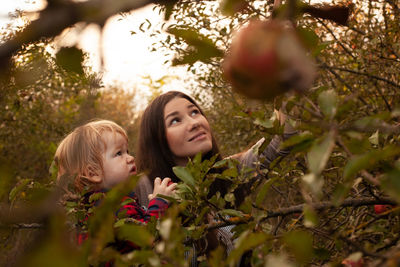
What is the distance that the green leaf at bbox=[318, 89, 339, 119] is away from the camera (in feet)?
2.08

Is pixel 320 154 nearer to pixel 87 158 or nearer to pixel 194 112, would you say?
pixel 87 158

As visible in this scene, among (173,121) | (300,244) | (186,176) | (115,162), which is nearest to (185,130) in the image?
(173,121)

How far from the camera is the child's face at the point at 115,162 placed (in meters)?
1.96

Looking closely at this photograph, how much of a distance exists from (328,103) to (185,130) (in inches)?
61.7

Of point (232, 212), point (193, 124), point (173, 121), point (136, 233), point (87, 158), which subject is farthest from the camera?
point (173, 121)

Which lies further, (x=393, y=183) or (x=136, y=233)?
(x=136, y=233)

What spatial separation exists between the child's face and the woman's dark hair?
0.91ft

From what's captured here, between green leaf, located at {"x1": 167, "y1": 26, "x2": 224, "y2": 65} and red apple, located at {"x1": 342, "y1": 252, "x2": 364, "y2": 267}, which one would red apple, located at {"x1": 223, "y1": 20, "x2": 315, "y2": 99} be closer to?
green leaf, located at {"x1": 167, "y1": 26, "x2": 224, "y2": 65}

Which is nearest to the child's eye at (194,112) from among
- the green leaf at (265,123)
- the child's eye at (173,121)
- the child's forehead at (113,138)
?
the child's eye at (173,121)

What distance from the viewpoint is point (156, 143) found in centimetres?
244

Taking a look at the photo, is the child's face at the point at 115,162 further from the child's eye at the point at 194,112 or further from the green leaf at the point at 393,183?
the green leaf at the point at 393,183

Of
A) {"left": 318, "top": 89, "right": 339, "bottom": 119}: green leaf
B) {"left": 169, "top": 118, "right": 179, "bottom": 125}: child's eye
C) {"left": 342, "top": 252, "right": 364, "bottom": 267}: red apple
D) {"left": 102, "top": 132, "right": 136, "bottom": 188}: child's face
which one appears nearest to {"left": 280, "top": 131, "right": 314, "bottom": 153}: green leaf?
{"left": 318, "top": 89, "right": 339, "bottom": 119}: green leaf

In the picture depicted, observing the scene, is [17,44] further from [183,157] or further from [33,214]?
[183,157]

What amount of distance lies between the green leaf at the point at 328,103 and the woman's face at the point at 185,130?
1461 millimetres
